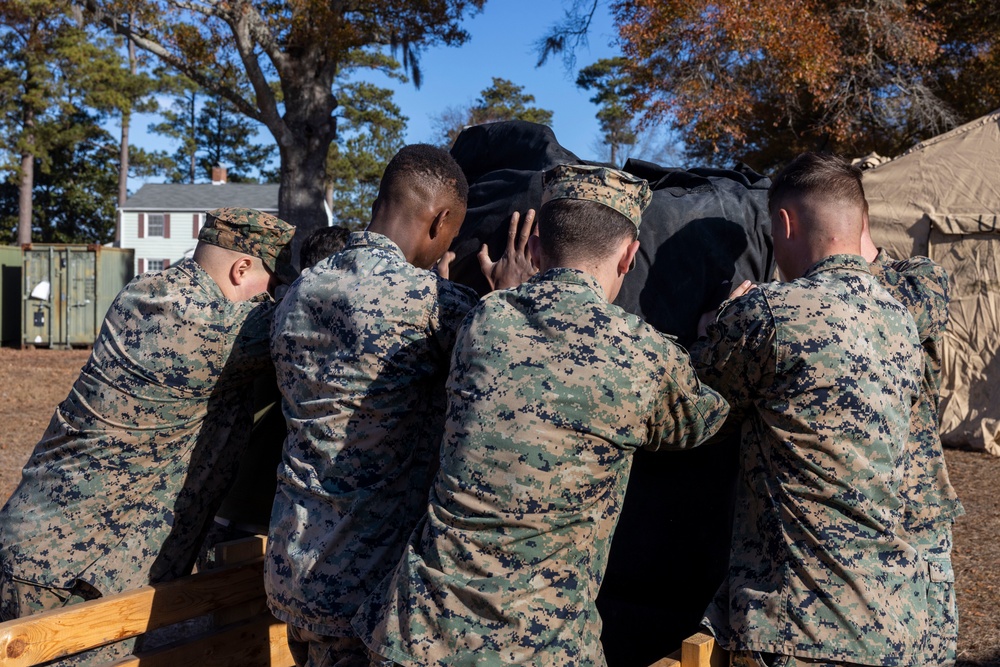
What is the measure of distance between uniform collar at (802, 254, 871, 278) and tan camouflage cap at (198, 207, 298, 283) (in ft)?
6.33

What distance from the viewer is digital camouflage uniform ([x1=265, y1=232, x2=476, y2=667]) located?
272cm

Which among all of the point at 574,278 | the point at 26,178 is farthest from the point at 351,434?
the point at 26,178

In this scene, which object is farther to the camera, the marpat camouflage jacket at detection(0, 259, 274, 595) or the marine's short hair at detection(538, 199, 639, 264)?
the marpat camouflage jacket at detection(0, 259, 274, 595)

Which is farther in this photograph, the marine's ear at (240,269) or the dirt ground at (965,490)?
the dirt ground at (965,490)

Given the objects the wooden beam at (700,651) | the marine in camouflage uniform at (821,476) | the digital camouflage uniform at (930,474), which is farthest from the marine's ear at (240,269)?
the digital camouflage uniform at (930,474)

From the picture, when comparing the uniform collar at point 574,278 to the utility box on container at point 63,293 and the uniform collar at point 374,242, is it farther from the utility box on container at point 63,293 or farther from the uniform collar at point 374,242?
the utility box on container at point 63,293

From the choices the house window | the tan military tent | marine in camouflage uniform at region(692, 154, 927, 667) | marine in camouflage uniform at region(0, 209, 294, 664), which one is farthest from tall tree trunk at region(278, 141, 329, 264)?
the house window

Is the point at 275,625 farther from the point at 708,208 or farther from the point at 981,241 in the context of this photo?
the point at 981,241

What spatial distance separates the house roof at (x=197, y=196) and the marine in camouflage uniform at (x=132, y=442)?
145 feet

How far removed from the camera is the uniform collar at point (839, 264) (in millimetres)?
2773

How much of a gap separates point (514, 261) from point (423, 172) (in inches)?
16.7

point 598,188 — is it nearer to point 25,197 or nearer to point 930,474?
point 930,474

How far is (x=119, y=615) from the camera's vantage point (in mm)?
3205

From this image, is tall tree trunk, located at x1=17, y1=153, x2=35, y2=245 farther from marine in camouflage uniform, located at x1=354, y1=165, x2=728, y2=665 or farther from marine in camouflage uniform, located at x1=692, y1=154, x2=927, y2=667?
marine in camouflage uniform, located at x1=692, y1=154, x2=927, y2=667
